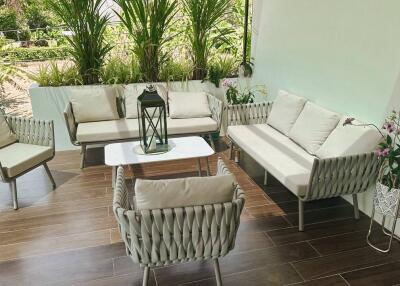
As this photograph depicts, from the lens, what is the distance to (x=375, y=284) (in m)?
2.30

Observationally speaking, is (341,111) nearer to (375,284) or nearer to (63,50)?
(375,284)

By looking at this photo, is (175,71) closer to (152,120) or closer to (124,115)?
(124,115)

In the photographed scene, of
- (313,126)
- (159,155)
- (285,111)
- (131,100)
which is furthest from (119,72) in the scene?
(313,126)

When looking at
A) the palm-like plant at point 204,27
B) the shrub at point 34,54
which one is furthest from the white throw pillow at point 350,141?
the shrub at point 34,54

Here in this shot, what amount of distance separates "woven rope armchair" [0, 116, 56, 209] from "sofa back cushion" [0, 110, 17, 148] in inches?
1.6

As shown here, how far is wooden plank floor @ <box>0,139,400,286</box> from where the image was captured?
238cm

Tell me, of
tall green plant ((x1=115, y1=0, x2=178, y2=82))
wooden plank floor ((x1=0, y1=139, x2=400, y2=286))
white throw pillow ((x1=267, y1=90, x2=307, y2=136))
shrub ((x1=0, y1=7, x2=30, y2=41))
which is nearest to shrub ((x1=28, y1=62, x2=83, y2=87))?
tall green plant ((x1=115, y1=0, x2=178, y2=82))

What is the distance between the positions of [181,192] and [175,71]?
10.7 ft

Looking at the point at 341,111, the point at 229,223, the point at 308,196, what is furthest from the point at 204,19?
the point at 229,223

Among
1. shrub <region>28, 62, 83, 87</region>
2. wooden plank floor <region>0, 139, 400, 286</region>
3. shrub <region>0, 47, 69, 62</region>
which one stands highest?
shrub <region>0, 47, 69, 62</region>

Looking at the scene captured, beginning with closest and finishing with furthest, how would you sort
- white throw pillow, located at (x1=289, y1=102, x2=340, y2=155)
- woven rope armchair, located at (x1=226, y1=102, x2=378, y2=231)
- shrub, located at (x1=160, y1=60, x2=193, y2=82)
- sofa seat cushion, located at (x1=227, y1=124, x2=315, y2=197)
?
woven rope armchair, located at (x1=226, y1=102, x2=378, y2=231) → sofa seat cushion, located at (x1=227, y1=124, x2=315, y2=197) → white throw pillow, located at (x1=289, y1=102, x2=340, y2=155) → shrub, located at (x1=160, y1=60, x2=193, y2=82)

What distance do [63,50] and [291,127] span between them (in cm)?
311

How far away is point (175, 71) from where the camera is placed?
4.93 metres

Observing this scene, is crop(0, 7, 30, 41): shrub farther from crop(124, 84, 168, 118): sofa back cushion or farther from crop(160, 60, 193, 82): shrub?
crop(160, 60, 193, 82): shrub
